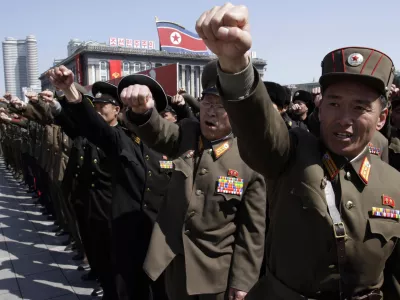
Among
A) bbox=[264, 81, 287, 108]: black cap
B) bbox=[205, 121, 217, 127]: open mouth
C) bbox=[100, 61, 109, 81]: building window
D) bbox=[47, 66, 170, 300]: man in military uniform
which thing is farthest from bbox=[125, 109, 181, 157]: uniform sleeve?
bbox=[100, 61, 109, 81]: building window

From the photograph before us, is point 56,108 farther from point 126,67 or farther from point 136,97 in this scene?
point 126,67

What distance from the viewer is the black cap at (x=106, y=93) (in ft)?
12.4

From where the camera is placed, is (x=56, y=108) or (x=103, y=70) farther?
(x=103, y=70)

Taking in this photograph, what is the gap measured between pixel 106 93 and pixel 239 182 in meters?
2.09

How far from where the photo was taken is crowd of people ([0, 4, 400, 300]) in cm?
129

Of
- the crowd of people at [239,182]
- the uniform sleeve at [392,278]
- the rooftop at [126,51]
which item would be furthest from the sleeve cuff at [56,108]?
the rooftop at [126,51]

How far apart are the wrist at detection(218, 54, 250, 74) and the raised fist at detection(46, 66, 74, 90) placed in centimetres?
143

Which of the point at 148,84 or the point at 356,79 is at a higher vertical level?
the point at 148,84

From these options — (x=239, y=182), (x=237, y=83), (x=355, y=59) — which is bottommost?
(x=239, y=182)

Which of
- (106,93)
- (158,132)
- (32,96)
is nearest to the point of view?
(158,132)

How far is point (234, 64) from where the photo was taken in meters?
1.07

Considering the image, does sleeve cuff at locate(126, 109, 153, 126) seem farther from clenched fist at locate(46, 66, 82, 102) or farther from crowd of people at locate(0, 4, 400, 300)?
clenched fist at locate(46, 66, 82, 102)

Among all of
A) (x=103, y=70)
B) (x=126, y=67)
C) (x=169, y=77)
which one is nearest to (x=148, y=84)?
(x=169, y=77)

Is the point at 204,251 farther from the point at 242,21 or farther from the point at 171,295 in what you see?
the point at 242,21
